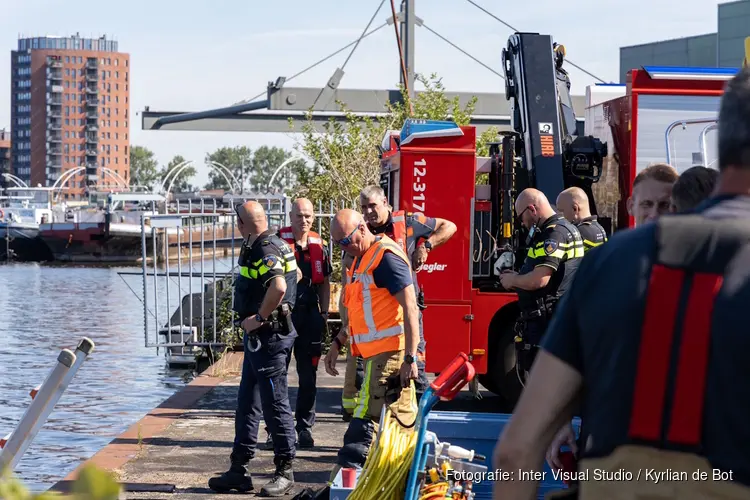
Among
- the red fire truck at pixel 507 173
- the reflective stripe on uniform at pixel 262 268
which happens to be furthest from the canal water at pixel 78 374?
the red fire truck at pixel 507 173

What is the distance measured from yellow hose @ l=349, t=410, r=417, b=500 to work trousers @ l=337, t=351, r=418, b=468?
1121 mm

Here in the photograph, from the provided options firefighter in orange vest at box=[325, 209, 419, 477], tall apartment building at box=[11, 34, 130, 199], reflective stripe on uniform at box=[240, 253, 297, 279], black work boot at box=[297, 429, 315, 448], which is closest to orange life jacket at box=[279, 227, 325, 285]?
black work boot at box=[297, 429, 315, 448]

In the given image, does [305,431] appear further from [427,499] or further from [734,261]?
[734,261]

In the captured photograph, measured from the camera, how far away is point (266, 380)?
686cm

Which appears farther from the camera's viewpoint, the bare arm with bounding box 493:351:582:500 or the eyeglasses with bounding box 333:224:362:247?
the eyeglasses with bounding box 333:224:362:247

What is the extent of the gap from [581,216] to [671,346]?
564 cm

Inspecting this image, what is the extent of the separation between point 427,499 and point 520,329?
10.2 ft

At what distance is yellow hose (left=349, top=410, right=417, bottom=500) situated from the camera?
4.52 metres

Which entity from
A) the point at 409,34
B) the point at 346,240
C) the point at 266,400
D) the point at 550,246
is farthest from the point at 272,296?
the point at 409,34

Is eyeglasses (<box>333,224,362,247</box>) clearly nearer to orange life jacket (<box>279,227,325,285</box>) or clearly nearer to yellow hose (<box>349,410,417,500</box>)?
yellow hose (<box>349,410,417,500</box>)

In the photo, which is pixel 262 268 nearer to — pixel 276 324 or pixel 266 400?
pixel 276 324

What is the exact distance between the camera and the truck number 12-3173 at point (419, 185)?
29.7 ft

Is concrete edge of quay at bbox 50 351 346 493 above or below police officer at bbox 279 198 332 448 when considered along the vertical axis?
below

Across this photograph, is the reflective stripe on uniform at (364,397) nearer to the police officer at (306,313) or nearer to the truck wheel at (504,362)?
the police officer at (306,313)
